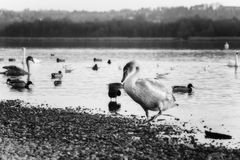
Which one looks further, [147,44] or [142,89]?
[147,44]

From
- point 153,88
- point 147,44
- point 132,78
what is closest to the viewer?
point 132,78

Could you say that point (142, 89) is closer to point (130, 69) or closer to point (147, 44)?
point (130, 69)

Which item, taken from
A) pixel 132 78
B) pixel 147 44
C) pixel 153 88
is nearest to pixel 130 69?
pixel 132 78

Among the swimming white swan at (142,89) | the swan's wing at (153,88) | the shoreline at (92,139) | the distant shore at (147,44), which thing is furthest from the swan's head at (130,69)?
the distant shore at (147,44)

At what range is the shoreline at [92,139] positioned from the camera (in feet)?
36.6

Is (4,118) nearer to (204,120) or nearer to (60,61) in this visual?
(204,120)

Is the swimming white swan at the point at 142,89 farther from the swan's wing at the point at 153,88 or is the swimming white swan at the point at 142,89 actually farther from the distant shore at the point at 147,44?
the distant shore at the point at 147,44

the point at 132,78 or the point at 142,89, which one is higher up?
the point at 132,78

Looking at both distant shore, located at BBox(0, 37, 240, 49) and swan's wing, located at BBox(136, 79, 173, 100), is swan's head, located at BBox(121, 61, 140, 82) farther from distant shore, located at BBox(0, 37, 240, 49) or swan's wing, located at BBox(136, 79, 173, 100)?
distant shore, located at BBox(0, 37, 240, 49)

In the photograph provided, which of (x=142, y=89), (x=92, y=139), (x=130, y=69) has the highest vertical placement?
(x=130, y=69)

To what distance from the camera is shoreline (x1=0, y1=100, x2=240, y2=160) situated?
11148 millimetres

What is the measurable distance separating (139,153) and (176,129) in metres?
4.42

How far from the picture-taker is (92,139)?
12867 millimetres

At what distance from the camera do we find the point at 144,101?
50.6ft
